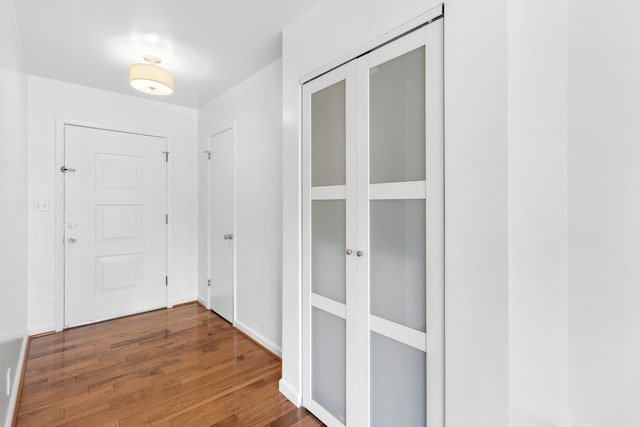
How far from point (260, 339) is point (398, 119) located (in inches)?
87.9

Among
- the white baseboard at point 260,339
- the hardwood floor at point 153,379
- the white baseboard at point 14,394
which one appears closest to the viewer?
the white baseboard at point 14,394

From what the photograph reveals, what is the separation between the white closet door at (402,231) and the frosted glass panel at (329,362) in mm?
164

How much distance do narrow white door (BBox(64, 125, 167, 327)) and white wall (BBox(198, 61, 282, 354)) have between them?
3.73ft

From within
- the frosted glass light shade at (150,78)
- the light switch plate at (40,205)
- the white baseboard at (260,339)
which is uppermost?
the frosted glass light shade at (150,78)

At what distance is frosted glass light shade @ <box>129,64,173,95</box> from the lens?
7.33 feet

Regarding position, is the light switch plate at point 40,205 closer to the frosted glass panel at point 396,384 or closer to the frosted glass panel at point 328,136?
the frosted glass panel at point 328,136

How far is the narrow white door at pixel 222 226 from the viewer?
310 centimetres

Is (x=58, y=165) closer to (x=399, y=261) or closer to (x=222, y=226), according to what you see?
(x=222, y=226)
